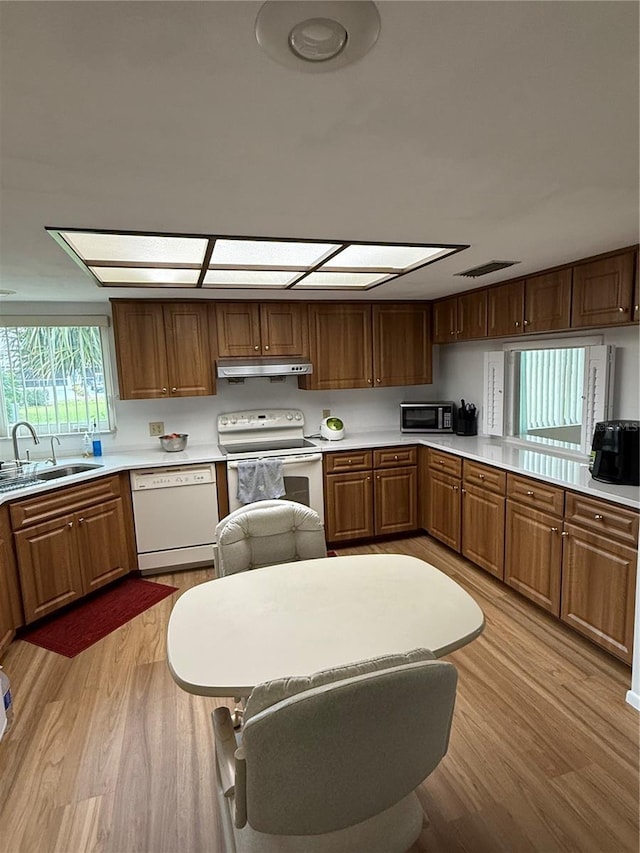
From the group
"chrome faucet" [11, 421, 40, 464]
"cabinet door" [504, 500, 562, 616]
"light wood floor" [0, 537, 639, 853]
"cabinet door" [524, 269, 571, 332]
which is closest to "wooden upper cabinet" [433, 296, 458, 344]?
"cabinet door" [524, 269, 571, 332]

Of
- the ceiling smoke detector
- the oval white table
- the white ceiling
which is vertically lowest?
the oval white table

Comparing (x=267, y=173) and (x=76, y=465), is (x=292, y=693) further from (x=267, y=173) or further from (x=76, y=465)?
(x=76, y=465)

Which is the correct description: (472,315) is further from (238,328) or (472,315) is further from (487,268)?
(238,328)

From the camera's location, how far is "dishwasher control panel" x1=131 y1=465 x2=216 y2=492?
3.50 meters

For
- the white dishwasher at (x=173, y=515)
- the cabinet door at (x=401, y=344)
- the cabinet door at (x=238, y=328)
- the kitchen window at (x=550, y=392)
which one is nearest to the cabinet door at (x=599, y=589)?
the kitchen window at (x=550, y=392)

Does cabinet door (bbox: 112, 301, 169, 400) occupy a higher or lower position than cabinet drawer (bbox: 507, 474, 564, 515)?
higher

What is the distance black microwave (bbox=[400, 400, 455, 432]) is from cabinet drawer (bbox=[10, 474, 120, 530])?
8.48 ft

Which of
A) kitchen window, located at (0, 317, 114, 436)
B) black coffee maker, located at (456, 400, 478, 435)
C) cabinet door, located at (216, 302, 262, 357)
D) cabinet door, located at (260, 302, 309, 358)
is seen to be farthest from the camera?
black coffee maker, located at (456, 400, 478, 435)

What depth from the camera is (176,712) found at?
218 centimetres

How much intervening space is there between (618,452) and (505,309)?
137cm

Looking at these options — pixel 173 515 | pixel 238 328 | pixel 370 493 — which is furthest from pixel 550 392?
pixel 173 515

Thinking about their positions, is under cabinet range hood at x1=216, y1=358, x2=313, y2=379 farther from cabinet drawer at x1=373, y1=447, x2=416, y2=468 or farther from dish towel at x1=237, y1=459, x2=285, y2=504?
cabinet drawer at x1=373, y1=447, x2=416, y2=468

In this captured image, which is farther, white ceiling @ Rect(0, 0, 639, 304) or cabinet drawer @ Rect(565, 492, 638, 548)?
cabinet drawer @ Rect(565, 492, 638, 548)

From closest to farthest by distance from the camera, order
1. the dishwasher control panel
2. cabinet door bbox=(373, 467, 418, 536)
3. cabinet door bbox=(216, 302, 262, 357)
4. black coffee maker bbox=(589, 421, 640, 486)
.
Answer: black coffee maker bbox=(589, 421, 640, 486)
the dishwasher control panel
cabinet door bbox=(216, 302, 262, 357)
cabinet door bbox=(373, 467, 418, 536)
